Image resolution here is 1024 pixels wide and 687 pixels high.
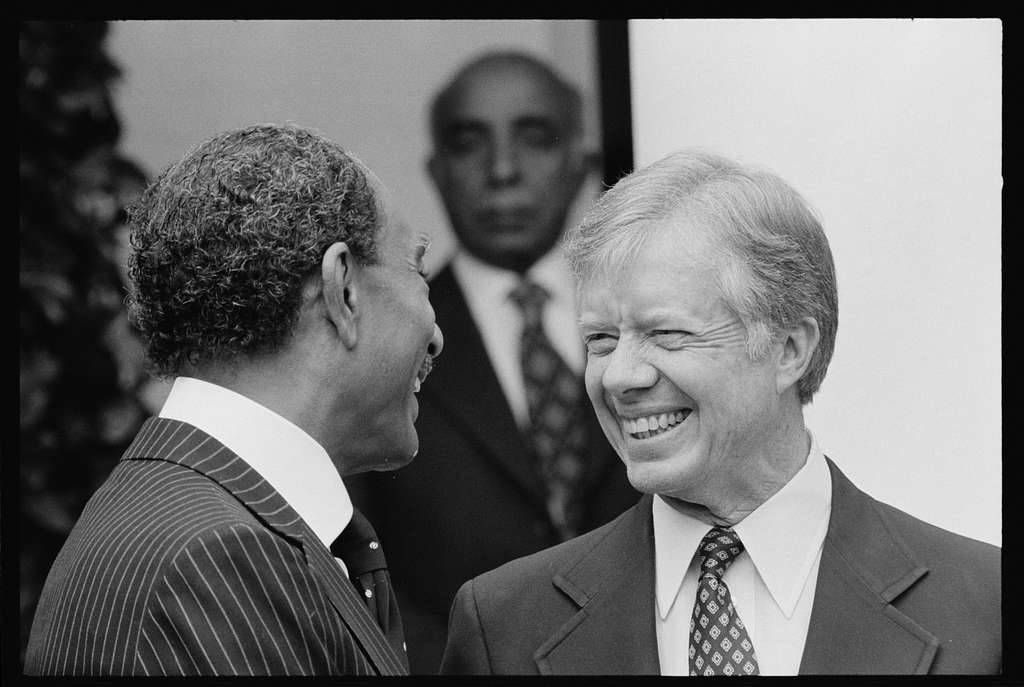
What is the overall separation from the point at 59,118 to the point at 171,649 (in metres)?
2.38

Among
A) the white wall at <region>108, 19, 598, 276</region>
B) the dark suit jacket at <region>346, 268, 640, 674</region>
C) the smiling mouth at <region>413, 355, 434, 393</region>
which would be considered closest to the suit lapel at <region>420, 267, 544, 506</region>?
the dark suit jacket at <region>346, 268, 640, 674</region>

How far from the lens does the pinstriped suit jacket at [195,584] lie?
220cm

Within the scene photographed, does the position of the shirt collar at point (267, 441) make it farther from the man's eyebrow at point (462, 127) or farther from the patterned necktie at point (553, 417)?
the man's eyebrow at point (462, 127)

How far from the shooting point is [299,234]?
8.16ft

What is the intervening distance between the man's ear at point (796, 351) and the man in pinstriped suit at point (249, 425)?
724mm

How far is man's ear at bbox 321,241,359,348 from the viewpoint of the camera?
8.25 ft

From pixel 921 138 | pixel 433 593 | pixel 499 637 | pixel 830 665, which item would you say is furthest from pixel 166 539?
pixel 921 138

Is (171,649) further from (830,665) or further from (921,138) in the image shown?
(921,138)

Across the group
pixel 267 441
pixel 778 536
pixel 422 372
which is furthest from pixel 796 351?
pixel 267 441

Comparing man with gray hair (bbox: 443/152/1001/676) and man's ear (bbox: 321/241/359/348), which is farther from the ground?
man's ear (bbox: 321/241/359/348)

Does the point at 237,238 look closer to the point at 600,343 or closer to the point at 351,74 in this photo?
the point at 600,343

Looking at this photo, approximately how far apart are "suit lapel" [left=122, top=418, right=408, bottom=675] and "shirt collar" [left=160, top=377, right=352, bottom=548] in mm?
24

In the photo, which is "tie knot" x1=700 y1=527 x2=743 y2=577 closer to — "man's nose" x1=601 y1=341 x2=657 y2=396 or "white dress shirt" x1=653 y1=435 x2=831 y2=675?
"white dress shirt" x1=653 y1=435 x2=831 y2=675

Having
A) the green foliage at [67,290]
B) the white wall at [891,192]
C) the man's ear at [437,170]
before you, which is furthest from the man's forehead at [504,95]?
the green foliage at [67,290]
